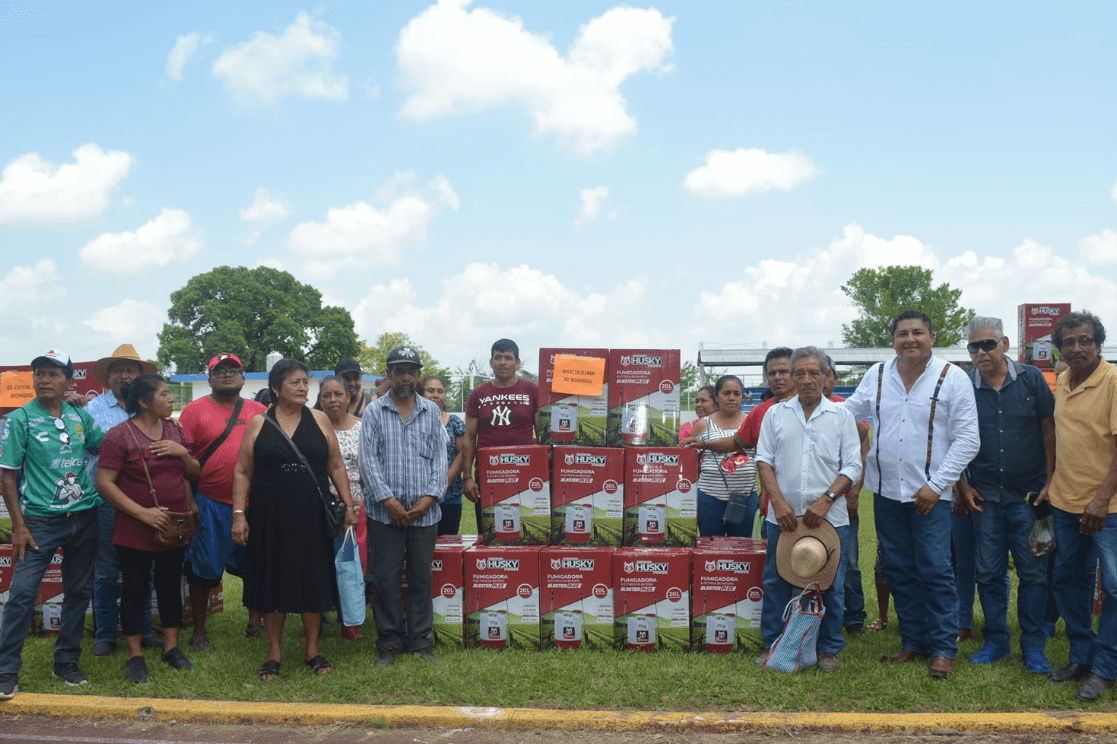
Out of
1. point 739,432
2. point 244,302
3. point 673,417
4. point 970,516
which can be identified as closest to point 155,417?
point 673,417

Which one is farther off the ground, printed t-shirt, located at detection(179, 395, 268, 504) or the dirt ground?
printed t-shirt, located at detection(179, 395, 268, 504)

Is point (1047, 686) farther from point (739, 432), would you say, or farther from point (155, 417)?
point (155, 417)

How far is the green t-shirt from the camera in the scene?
446 centimetres

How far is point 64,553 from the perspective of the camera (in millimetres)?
4684

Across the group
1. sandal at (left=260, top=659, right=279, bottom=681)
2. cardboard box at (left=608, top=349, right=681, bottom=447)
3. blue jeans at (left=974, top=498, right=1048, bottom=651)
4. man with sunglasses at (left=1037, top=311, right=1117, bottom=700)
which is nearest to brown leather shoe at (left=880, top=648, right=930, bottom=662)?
blue jeans at (left=974, top=498, right=1048, bottom=651)

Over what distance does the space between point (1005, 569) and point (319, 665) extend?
426 centimetres

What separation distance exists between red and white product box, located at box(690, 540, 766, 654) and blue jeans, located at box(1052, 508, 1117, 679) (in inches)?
66.3

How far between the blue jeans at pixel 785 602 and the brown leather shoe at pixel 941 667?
0.51 metres

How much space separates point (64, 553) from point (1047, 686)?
229 inches

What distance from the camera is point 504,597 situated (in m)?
5.06

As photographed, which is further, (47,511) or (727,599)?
(727,599)

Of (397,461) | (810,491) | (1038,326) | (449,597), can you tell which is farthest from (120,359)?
(1038,326)

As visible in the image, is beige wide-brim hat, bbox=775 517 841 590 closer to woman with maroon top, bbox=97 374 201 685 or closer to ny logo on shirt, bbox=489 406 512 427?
ny logo on shirt, bbox=489 406 512 427

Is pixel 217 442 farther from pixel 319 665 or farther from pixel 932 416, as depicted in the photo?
pixel 932 416
